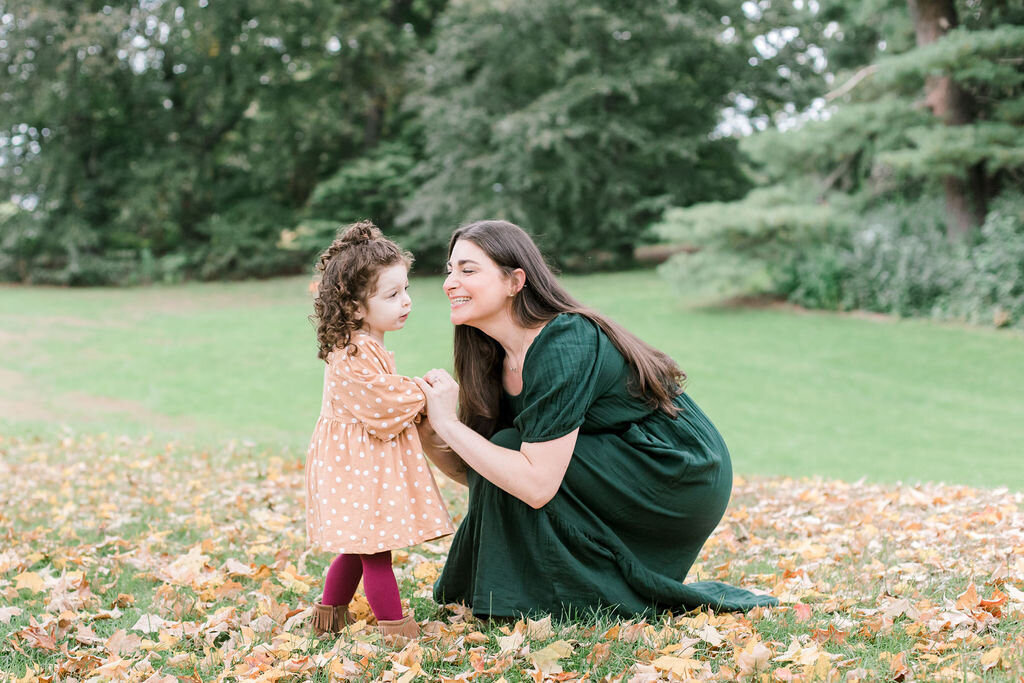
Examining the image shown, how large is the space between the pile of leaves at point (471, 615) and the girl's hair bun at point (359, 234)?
4.04 ft

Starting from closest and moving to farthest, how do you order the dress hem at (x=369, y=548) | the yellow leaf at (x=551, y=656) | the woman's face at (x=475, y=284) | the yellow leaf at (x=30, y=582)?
the yellow leaf at (x=551, y=656) → the dress hem at (x=369, y=548) → the woman's face at (x=475, y=284) → the yellow leaf at (x=30, y=582)

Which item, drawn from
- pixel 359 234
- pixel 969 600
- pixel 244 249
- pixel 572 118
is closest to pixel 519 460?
pixel 359 234

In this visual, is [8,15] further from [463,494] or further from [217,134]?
[463,494]

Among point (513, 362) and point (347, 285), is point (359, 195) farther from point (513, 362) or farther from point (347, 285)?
point (347, 285)

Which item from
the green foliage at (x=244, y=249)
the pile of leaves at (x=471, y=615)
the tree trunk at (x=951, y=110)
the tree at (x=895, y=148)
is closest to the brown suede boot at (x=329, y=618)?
the pile of leaves at (x=471, y=615)

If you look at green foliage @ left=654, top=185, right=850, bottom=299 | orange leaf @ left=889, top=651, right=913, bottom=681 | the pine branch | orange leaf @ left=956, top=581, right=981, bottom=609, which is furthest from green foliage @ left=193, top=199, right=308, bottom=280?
orange leaf @ left=889, top=651, right=913, bottom=681

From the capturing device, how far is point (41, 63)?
22141 mm

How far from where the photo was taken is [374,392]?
9.28 ft

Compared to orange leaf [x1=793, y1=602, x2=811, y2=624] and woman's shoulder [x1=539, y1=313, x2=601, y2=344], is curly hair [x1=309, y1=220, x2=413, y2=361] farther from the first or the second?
orange leaf [x1=793, y1=602, x2=811, y2=624]

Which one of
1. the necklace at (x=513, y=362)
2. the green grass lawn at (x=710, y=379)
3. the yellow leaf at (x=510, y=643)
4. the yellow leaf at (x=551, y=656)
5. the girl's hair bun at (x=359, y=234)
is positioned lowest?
the green grass lawn at (x=710, y=379)

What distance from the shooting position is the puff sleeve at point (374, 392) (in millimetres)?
2838

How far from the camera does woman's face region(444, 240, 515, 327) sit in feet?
9.86

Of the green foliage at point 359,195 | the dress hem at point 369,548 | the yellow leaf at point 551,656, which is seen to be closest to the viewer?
the yellow leaf at point 551,656

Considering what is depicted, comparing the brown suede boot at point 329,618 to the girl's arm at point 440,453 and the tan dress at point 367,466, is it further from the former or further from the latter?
the girl's arm at point 440,453
